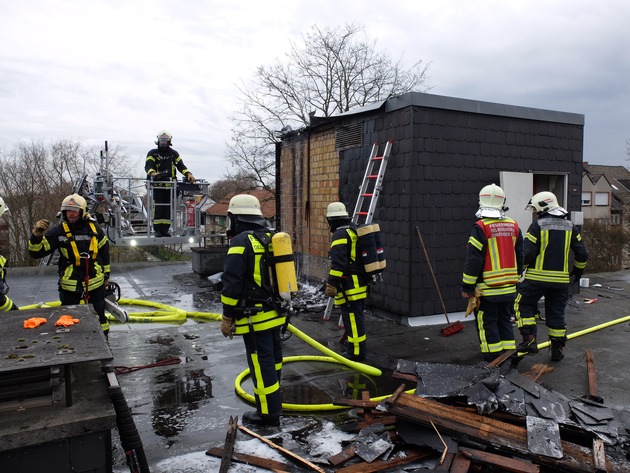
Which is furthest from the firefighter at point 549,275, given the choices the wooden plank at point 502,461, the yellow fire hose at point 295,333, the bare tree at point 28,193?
the bare tree at point 28,193

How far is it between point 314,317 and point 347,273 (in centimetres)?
239

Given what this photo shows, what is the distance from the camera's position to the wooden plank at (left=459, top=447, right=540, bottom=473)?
2900 mm

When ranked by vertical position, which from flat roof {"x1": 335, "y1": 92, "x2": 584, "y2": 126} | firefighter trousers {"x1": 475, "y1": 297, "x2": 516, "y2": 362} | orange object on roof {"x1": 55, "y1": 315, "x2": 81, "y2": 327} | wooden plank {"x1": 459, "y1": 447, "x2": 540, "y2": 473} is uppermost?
flat roof {"x1": 335, "y1": 92, "x2": 584, "y2": 126}

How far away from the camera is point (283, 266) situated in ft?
12.7

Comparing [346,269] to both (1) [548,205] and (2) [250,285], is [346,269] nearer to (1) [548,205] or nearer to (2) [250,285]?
(2) [250,285]

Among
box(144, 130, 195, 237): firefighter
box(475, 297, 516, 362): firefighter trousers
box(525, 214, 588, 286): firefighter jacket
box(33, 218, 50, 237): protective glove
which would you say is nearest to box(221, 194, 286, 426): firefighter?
box(475, 297, 516, 362): firefighter trousers

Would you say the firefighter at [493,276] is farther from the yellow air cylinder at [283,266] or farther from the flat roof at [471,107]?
the flat roof at [471,107]

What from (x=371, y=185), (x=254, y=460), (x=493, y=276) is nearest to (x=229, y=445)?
(x=254, y=460)

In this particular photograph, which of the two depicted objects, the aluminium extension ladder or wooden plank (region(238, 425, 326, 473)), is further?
the aluminium extension ladder

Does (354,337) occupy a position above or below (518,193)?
below

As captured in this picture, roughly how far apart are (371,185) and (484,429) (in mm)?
4923

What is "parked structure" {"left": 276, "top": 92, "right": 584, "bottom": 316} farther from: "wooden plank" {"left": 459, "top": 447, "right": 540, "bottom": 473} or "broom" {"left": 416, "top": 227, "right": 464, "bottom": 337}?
"wooden plank" {"left": 459, "top": 447, "right": 540, "bottom": 473}

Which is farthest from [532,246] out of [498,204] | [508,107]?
[508,107]

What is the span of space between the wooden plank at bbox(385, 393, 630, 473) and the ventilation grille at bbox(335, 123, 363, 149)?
5427 millimetres
